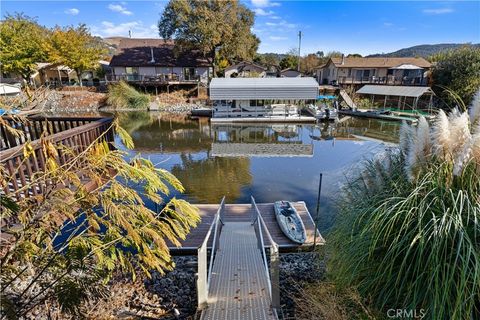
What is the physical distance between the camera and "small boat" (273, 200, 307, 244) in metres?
5.71

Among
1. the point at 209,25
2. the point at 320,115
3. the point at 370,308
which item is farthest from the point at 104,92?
the point at 370,308

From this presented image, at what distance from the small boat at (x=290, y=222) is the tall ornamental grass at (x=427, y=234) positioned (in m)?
3.08

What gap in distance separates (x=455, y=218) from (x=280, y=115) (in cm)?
2087

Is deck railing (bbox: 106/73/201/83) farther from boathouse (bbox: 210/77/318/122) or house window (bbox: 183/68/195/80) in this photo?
boathouse (bbox: 210/77/318/122)

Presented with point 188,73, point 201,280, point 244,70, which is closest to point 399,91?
point 244,70

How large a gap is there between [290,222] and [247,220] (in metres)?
1.05

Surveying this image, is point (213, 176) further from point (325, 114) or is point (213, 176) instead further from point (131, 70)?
point (131, 70)

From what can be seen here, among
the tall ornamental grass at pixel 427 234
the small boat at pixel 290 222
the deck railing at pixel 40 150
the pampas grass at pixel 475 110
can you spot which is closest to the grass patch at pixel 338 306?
the tall ornamental grass at pixel 427 234

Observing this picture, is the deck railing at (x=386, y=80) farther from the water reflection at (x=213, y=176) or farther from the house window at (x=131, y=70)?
the water reflection at (x=213, y=176)

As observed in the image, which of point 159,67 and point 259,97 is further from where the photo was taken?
point 159,67

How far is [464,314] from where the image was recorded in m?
1.84

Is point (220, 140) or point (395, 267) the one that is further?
point (220, 140)

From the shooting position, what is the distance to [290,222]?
6.14 metres

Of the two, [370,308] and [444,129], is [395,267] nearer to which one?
[370,308]
